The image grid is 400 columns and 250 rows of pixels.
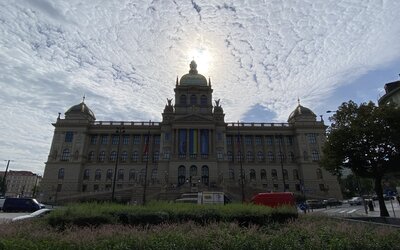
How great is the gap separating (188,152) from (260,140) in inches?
872

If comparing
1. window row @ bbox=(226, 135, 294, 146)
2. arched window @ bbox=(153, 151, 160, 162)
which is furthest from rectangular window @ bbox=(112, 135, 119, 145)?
window row @ bbox=(226, 135, 294, 146)

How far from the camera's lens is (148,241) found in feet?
23.6

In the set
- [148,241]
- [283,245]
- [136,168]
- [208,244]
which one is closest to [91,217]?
[148,241]

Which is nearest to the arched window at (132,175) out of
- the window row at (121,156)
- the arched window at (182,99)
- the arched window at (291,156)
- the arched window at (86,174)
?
the window row at (121,156)

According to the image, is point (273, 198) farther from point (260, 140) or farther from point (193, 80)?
point (193, 80)

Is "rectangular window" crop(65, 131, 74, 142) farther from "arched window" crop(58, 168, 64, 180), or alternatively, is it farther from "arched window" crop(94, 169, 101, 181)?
"arched window" crop(94, 169, 101, 181)

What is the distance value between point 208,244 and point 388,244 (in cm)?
502

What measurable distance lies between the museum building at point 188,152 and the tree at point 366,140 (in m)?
35.3

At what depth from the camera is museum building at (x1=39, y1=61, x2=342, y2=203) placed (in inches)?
2547

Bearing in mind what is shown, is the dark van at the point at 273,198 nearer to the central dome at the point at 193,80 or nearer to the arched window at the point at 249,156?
the arched window at the point at 249,156

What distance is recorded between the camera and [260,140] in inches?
2926

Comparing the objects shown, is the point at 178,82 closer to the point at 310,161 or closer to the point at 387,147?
the point at 310,161

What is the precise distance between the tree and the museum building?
35.3 m

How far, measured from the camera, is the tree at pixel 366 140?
2441cm
